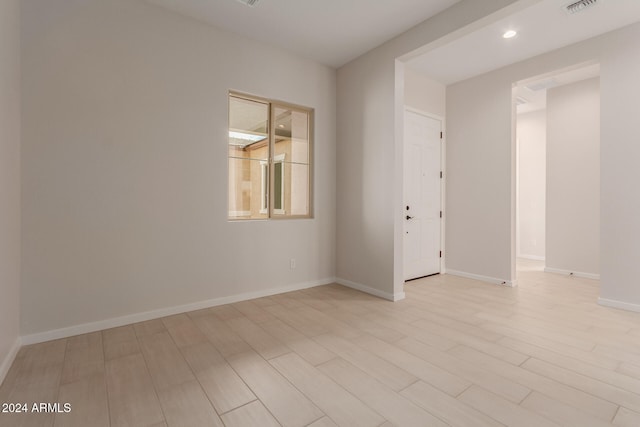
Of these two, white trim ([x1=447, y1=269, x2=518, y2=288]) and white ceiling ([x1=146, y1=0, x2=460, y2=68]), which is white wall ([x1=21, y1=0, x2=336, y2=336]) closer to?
white ceiling ([x1=146, y1=0, x2=460, y2=68])

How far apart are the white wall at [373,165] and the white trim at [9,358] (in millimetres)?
3300

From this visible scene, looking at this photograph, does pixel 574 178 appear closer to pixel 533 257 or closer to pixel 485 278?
pixel 533 257

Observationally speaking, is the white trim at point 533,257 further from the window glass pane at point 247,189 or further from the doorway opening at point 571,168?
the window glass pane at point 247,189

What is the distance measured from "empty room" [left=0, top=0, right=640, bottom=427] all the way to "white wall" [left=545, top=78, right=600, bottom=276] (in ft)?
0.10

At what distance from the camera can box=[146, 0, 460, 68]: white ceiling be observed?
2.92 m

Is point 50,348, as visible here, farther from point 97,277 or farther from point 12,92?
point 12,92

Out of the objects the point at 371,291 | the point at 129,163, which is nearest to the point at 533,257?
the point at 371,291

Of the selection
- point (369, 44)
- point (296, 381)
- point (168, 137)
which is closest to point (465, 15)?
point (369, 44)

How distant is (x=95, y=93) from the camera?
266 centimetres

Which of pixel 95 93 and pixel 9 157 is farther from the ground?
pixel 95 93

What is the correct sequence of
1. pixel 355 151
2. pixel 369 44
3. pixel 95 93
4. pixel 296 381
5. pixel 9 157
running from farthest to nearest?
pixel 355 151 < pixel 369 44 < pixel 95 93 < pixel 9 157 < pixel 296 381

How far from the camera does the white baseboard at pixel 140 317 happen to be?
8.11 ft

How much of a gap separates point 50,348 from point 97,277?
0.60 meters

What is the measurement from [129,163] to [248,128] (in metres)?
1.40
